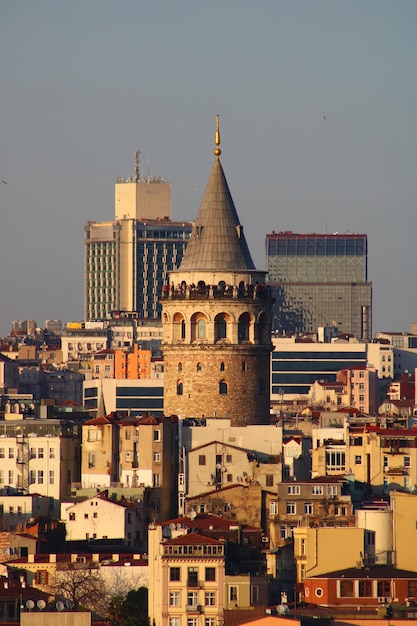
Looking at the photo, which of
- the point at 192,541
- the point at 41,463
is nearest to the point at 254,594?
the point at 192,541

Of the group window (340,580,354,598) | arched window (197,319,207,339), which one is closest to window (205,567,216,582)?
window (340,580,354,598)

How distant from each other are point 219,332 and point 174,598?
92.8ft

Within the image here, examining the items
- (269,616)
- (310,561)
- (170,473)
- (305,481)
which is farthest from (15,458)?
(269,616)

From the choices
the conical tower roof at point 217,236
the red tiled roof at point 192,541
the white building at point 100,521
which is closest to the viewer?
the red tiled roof at point 192,541

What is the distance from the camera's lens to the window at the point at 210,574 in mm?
96438

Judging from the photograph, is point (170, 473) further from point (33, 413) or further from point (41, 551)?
point (33, 413)

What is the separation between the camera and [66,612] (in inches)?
3708

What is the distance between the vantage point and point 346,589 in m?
97.4

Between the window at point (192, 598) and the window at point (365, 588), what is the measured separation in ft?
18.2

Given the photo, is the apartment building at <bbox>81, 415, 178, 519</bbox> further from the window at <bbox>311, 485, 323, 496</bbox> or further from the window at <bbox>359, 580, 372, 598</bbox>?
the window at <bbox>359, 580, 372, 598</bbox>

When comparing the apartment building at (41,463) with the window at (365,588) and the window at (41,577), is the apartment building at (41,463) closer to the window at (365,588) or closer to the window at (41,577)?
the window at (41,577)

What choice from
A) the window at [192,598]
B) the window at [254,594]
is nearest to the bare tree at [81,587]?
the window at [192,598]

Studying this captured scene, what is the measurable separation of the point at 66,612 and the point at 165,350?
3044 cm

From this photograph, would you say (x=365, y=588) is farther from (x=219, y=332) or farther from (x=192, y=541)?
(x=219, y=332)
